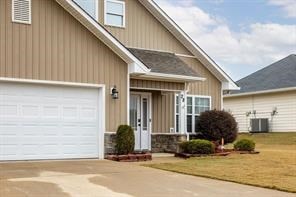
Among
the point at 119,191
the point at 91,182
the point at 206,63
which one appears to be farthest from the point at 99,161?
the point at 206,63

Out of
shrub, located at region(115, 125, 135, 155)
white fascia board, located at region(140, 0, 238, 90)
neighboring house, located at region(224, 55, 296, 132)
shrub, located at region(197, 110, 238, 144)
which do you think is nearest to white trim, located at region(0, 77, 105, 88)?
shrub, located at region(115, 125, 135, 155)

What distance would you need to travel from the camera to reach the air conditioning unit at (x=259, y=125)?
106 feet

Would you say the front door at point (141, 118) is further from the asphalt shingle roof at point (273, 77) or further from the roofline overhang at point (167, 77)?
the asphalt shingle roof at point (273, 77)

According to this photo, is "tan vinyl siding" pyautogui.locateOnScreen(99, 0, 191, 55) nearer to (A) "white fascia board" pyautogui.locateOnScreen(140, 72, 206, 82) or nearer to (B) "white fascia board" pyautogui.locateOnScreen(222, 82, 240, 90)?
(A) "white fascia board" pyautogui.locateOnScreen(140, 72, 206, 82)

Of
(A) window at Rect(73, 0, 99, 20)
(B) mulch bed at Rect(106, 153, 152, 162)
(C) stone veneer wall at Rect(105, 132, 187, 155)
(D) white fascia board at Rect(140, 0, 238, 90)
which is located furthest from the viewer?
(D) white fascia board at Rect(140, 0, 238, 90)

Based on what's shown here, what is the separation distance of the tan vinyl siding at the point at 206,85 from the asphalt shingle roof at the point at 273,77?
8528mm

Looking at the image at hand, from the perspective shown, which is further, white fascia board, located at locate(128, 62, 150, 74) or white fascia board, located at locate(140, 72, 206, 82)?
white fascia board, located at locate(140, 72, 206, 82)

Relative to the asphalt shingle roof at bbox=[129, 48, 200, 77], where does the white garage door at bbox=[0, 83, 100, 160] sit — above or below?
below

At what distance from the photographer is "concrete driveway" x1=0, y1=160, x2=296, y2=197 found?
406 inches

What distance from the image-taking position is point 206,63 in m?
22.9

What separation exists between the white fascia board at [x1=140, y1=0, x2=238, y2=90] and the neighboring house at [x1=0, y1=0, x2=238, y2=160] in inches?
14.2

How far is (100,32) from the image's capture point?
16.8m

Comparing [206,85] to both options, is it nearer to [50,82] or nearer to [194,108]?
[194,108]

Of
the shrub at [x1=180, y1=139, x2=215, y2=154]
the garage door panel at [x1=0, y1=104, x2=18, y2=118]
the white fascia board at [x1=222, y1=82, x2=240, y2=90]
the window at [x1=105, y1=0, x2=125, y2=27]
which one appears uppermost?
the window at [x1=105, y1=0, x2=125, y2=27]
